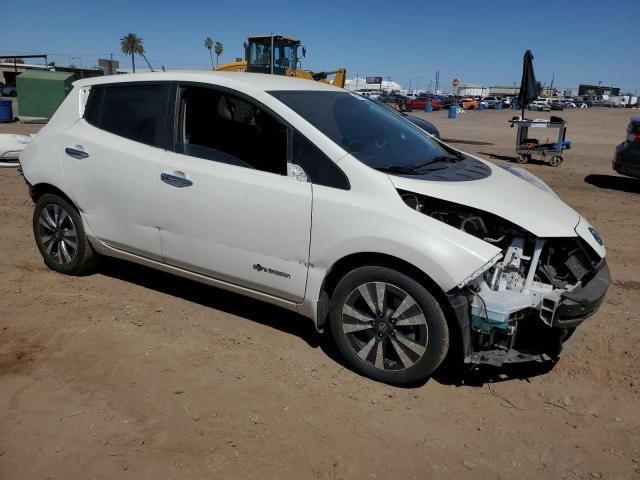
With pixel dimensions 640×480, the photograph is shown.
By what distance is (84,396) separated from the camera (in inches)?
123

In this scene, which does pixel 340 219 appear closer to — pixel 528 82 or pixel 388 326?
pixel 388 326

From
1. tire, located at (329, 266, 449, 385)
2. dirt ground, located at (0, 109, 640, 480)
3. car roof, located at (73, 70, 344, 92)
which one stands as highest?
car roof, located at (73, 70, 344, 92)

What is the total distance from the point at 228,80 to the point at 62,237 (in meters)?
2.17

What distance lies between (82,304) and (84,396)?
141cm

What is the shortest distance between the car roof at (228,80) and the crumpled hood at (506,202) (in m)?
1.19

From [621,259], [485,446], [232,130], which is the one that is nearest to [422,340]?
[485,446]

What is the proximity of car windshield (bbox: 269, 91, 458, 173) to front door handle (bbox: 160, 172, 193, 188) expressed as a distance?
85cm

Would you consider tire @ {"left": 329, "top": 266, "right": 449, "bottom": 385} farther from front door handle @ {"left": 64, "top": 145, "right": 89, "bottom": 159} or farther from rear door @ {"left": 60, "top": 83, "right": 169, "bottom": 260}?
front door handle @ {"left": 64, "top": 145, "right": 89, "bottom": 159}

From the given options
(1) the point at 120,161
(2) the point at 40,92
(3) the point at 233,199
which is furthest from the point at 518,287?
(2) the point at 40,92

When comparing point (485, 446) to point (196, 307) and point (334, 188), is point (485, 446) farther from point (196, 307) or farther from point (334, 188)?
point (196, 307)

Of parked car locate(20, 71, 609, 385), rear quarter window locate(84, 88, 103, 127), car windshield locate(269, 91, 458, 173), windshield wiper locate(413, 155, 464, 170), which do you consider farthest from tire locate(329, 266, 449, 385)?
rear quarter window locate(84, 88, 103, 127)

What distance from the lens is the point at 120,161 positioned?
13.3 feet

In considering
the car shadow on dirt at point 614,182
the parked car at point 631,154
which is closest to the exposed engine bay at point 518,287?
the parked car at point 631,154

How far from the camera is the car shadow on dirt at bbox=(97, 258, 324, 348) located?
13.5 feet
